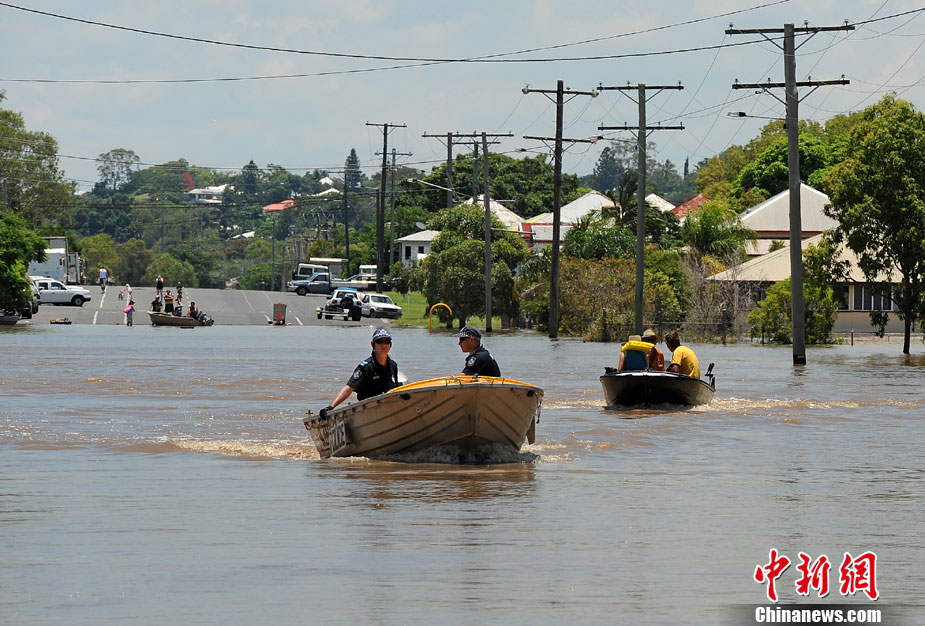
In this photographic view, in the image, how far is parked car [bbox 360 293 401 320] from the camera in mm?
95500

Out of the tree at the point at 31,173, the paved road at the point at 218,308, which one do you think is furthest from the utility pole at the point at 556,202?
the tree at the point at 31,173

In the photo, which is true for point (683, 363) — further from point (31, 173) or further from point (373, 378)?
point (31, 173)

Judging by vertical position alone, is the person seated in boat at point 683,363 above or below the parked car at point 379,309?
below

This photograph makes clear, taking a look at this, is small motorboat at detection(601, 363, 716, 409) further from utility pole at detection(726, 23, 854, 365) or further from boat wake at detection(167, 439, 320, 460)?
utility pole at detection(726, 23, 854, 365)

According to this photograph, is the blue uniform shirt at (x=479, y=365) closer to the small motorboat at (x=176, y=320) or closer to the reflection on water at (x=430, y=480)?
the reflection on water at (x=430, y=480)

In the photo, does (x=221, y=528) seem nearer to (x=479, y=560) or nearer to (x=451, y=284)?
(x=479, y=560)

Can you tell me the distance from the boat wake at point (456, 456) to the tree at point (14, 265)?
205ft

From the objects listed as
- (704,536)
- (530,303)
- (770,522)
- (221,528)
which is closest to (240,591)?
(221,528)

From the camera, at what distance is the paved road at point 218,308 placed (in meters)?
88.4

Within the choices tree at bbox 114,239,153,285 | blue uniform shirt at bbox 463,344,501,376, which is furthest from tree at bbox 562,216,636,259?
tree at bbox 114,239,153,285

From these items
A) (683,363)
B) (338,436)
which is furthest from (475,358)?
(683,363)

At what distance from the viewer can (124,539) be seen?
501 inches

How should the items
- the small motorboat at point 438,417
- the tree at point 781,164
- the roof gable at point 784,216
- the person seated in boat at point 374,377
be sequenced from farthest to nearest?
the tree at point 781,164 < the roof gable at point 784,216 < the person seated in boat at point 374,377 < the small motorboat at point 438,417

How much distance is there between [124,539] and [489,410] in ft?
19.3
